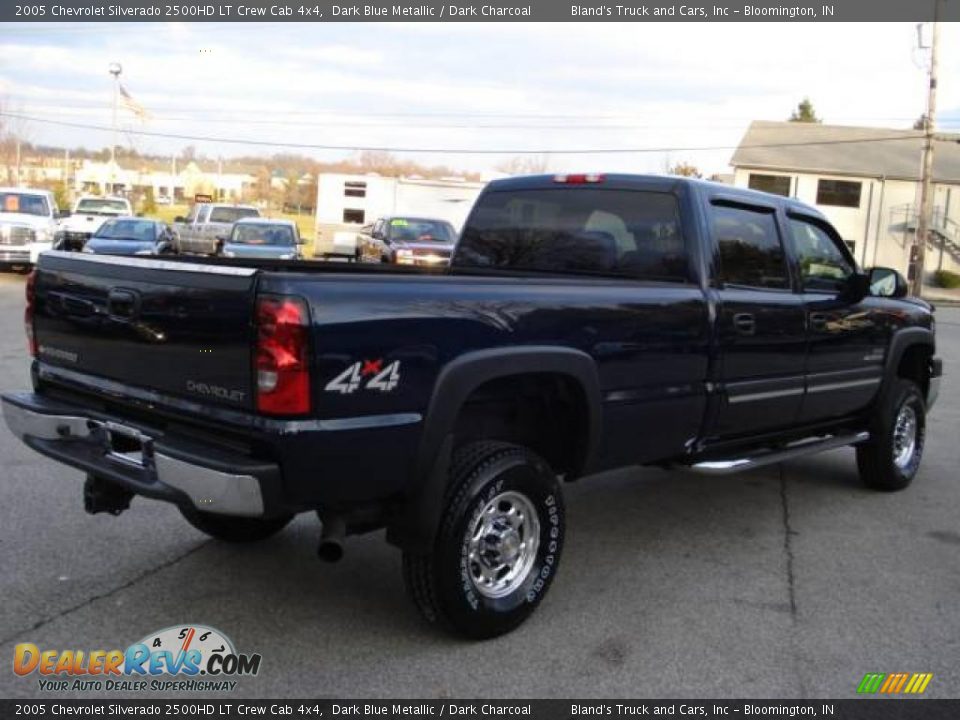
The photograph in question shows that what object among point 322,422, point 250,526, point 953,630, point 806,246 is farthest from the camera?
point 806,246

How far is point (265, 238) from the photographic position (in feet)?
63.3

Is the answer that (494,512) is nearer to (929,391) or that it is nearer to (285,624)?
(285,624)

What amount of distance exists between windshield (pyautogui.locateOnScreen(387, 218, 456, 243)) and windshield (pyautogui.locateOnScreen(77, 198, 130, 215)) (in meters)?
9.91

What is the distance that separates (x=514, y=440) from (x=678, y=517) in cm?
203

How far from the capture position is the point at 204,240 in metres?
23.3

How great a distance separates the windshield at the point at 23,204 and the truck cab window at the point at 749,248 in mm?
20192

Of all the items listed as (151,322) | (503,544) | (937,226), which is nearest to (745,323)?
(503,544)

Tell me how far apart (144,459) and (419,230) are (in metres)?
19.1

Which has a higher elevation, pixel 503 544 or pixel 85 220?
pixel 85 220

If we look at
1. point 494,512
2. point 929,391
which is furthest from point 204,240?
point 494,512

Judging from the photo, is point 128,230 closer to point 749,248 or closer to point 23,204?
point 23,204

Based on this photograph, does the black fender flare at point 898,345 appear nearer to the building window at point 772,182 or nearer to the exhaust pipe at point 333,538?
the exhaust pipe at point 333,538

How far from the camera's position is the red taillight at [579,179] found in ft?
17.1

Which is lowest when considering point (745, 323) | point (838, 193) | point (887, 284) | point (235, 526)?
point (235, 526)
